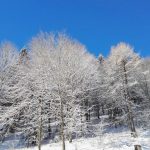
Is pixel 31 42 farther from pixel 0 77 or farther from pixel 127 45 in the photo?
pixel 127 45

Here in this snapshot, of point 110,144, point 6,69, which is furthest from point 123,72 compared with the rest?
point 6,69

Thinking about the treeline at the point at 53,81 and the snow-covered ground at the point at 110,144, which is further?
the snow-covered ground at the point at 110,144

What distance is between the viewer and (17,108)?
1572 cm

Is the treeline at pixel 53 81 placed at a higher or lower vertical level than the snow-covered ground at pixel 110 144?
higher

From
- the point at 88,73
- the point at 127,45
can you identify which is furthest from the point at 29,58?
the point at 127,45

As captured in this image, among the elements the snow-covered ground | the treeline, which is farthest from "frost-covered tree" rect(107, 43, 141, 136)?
the snow-covered ground

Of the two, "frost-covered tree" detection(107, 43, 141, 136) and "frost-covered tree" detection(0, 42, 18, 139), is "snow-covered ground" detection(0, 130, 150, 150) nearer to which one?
"frost-covered tree" detection(107, 43, 141, 136)

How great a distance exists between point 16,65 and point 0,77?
1.60 m

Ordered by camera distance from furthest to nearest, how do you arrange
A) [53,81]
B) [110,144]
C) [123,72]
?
[123,72], [110,144], [53,81]

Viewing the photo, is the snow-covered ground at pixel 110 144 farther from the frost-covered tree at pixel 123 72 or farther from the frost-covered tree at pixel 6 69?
the frost-covered tree at pixel 6 69

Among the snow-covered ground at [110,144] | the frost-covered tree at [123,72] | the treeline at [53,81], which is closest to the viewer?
the treeline at [53,81]

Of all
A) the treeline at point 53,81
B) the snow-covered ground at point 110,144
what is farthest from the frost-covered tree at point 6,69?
the snow-covered ground at point 110,144

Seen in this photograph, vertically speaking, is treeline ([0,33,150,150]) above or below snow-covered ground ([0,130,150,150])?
above

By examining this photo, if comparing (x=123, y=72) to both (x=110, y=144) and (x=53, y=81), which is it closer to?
(x=110, y=144)
